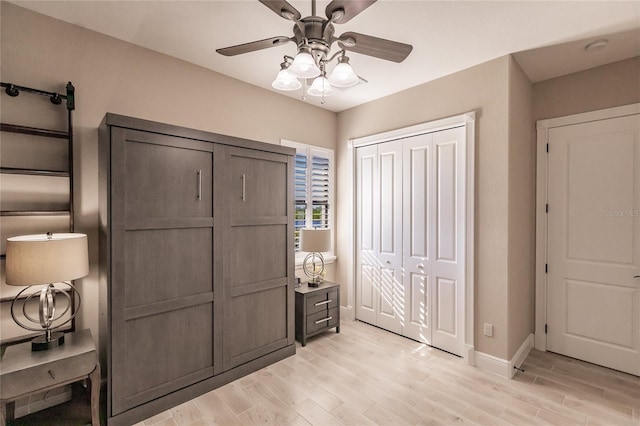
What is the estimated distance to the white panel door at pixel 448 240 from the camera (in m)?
3.04

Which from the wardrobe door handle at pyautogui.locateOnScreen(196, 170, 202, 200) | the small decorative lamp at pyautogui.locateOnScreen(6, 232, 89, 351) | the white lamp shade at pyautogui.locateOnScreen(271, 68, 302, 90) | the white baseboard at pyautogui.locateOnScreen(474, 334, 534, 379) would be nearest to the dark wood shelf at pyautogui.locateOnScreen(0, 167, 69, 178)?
the small decorative lamp at pyautogui.locateOnScreen(6, 232, 89, 351)

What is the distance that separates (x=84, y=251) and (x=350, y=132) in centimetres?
324

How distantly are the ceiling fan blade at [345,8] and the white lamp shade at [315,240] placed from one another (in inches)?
90.8

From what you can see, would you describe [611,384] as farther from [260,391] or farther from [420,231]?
[260,391]

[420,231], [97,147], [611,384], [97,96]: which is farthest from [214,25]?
[611,384]

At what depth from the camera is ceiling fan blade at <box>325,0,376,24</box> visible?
1385mm

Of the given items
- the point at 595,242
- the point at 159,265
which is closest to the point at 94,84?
the point at 159,265

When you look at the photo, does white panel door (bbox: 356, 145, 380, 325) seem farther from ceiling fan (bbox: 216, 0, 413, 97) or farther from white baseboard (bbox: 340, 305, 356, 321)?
ceiling fan (bbox: 216, 0, 413, 97)

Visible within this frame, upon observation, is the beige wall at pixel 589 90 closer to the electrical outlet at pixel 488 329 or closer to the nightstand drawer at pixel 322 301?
the electrical outlet at pixel 488 329

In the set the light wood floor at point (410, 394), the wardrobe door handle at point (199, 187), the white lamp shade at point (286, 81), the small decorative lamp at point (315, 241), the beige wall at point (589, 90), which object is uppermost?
the beige wall at point (589, 90)

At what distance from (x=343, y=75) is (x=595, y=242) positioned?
300 cm

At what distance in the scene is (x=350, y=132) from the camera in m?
4.17

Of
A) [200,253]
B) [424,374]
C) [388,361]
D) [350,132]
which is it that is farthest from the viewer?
[350,132]

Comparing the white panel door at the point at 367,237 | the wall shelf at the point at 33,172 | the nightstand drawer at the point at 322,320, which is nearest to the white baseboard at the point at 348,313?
the white panel door at the point at 367,237
